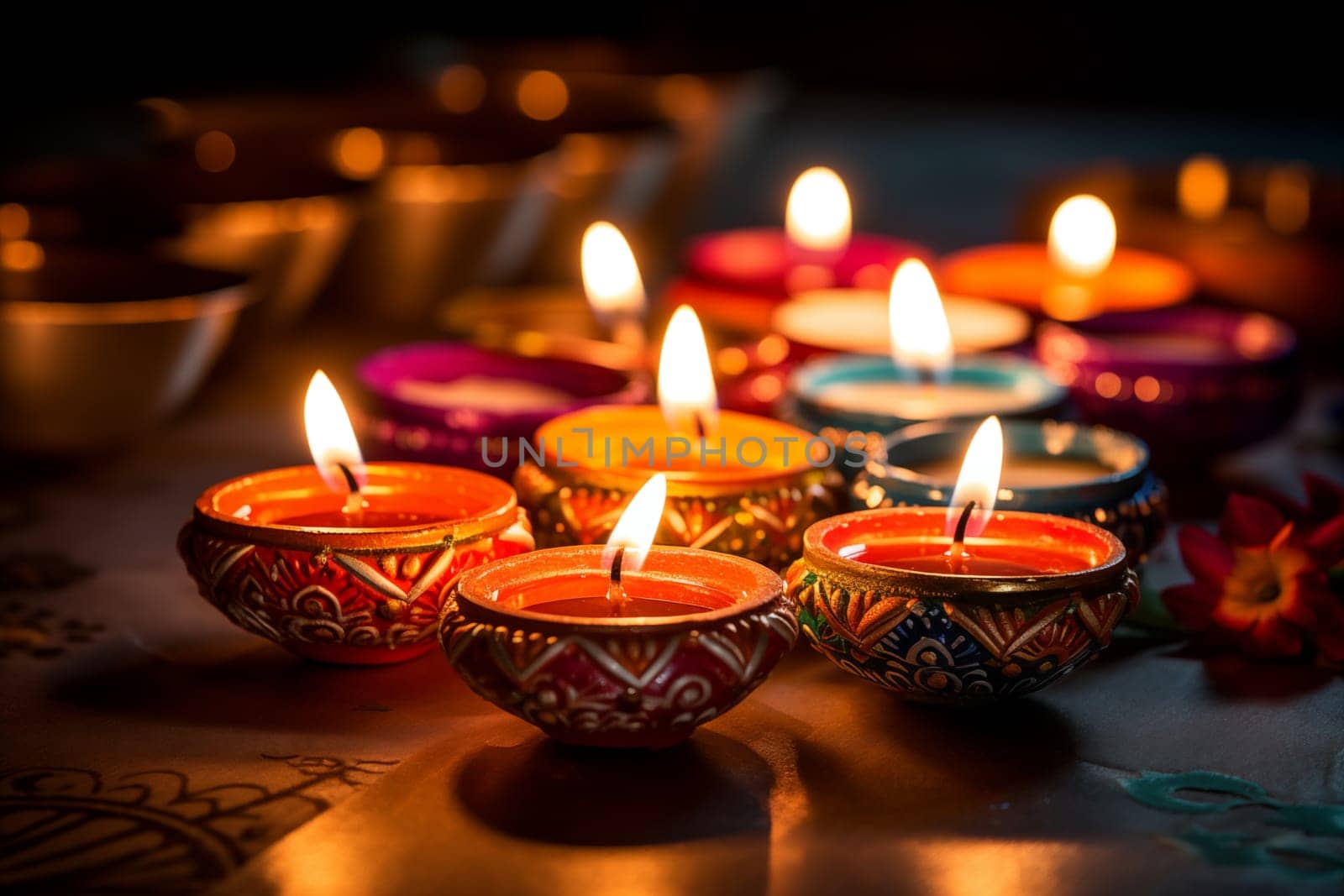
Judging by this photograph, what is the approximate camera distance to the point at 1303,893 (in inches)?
27.5

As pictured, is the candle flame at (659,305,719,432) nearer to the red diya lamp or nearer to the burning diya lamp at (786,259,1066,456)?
the burning diya lamp at (786,259,1066,456)

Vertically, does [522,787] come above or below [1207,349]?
below

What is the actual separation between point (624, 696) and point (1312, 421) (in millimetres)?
1045

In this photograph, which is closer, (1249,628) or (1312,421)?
(1249,628)

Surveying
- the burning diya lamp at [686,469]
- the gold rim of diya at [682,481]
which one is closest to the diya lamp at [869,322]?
the burning diya lamp at [686,469]

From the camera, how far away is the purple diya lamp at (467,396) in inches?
44.1

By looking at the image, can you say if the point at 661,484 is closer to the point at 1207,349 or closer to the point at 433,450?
the point at 433,450

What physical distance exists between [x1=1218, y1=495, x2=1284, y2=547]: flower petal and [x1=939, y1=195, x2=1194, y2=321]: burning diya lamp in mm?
622

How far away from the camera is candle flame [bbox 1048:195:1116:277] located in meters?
1.67

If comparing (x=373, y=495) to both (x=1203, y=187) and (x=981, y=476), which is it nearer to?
(x=981, y=476)

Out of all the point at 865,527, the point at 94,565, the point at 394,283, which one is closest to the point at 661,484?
the point at 865,527

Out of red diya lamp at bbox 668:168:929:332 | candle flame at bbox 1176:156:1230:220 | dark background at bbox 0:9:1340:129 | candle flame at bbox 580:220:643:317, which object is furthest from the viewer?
dark background at bbox 0:9:1340:129

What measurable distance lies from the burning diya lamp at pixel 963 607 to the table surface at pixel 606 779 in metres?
0.04

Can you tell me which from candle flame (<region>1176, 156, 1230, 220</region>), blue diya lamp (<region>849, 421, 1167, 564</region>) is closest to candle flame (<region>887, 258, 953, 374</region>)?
blue diya lamp (<region>849, 421, 1167, 564</region>)
